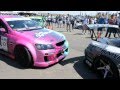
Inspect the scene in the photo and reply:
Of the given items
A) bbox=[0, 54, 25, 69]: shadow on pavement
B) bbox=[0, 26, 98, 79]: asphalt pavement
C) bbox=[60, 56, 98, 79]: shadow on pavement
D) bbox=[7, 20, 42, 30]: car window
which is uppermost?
bbox=[7, 20, 42, 30]: car window

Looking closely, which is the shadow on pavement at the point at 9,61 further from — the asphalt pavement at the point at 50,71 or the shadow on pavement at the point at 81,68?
the shadow on pavement at the point at 81,68

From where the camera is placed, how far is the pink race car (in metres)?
6.22

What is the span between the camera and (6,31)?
7.03 m

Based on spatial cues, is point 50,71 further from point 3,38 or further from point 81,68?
point 3,38

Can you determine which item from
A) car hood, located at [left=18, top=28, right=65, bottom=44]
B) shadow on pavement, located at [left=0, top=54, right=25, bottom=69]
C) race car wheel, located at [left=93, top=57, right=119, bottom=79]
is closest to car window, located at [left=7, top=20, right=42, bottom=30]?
car hood, located at [left=18, top=28, right=65, bottom=44]

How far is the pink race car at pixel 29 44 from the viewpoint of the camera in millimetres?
6223

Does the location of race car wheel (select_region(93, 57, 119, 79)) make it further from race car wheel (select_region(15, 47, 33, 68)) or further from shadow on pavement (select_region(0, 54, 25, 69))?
shadow on pavement (select_region(0, 54, 25, 69))

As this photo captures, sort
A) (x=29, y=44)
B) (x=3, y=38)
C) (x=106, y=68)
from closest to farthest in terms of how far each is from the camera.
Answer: (x=106, y=68)
(x=29, y=44)
(x=3, y=38)

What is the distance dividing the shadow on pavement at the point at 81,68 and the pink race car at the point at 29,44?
48 cm

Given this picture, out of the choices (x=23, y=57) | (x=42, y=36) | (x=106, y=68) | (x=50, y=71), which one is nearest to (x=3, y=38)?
(x=23, y=57)

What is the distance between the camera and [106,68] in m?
5.33

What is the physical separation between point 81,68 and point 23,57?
1.91 m
